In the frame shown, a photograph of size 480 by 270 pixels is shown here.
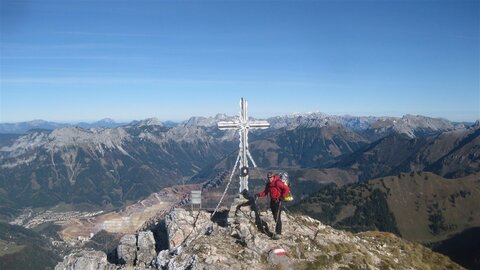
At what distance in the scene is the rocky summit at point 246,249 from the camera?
1291 inches

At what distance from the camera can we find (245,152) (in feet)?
134

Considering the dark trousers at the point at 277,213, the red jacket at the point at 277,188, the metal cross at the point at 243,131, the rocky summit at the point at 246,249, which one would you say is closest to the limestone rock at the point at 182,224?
the rocky summit at the point at 246,249

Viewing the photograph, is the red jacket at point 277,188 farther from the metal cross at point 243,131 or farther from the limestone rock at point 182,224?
the limestone rock at point 182,224

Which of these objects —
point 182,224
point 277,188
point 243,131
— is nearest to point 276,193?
point 277,188

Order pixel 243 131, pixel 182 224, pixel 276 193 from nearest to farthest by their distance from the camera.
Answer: pixel 276 193 → pixel 243 131 → pixel 182 224

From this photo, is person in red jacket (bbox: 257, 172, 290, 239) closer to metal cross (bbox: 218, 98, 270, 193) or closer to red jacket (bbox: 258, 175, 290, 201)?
red jacket (bbox: 258, 175, 290, 201)

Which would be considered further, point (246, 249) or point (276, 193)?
point (276, 193)

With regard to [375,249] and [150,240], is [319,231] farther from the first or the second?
[150,240]

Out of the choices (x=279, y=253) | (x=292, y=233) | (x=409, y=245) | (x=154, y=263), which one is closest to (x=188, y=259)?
(x=154, y=263)

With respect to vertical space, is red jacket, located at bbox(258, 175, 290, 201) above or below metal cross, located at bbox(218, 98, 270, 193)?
below

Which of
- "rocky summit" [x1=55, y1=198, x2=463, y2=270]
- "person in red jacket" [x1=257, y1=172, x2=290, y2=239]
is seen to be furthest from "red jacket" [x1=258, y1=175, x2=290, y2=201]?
"rocky summit" [x1=55, y1=198, x2=463, y2=270]

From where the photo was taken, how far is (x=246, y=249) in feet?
110

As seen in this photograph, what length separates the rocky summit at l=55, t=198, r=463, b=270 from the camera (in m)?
32.8

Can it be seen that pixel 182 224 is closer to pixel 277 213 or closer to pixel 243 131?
pixel 277 213
